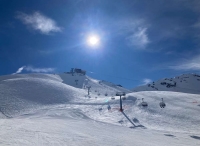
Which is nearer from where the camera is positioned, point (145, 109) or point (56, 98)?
point (145, 109)

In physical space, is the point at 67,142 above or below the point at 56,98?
below

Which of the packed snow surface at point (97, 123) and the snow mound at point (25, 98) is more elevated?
the snow mound at point (25, 98)

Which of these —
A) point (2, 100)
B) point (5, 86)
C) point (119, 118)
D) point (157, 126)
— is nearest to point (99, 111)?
point (119, 118)

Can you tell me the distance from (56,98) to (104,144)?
3892cm

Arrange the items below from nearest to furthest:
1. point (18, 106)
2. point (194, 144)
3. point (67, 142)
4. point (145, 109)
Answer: point (67, 142)
point (194, 144)
point (145, 109)
point (18, 106)

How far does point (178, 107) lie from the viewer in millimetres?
34750

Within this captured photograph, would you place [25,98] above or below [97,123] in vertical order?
above

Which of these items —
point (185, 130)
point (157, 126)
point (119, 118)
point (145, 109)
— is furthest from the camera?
point (145, 109)

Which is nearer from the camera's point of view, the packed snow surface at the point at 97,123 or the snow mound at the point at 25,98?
the packed snow surface at the point at 97,123

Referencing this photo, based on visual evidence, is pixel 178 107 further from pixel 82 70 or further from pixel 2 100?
pixel 82 70

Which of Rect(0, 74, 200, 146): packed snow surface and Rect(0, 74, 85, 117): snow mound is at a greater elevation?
Rect(0, 74, 85, 117): snow mound

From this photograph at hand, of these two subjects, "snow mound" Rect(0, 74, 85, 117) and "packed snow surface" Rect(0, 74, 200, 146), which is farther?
"snow mound" Rect(0, 74, 85, 117)

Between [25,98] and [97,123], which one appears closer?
[97,123]

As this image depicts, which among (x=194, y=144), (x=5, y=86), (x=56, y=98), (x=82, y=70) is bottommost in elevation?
(x=194, y=144)
